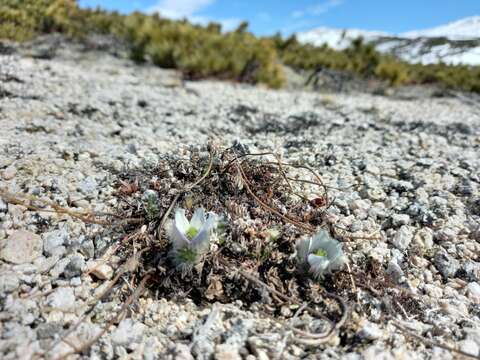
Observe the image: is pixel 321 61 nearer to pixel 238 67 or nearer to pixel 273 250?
pixel 238 67

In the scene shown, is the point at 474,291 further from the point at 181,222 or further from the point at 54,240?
the point at 54,240

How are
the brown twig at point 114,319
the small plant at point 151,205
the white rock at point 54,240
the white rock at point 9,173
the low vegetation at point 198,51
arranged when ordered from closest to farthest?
1. the brown twig at point 114,319
2. the white rock at point 54,240
3. the small plant at point 151,205
4. the white rock at point 9,173
5. the low vegetation at point 198,51

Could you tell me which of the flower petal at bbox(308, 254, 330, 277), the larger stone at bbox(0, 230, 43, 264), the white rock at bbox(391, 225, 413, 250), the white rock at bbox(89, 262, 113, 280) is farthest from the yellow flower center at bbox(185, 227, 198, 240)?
the white rock at bbox(391, 225, 413, 250)

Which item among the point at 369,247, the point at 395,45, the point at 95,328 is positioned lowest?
the point at 95,328

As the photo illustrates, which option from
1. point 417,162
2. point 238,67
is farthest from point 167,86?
point 417,162

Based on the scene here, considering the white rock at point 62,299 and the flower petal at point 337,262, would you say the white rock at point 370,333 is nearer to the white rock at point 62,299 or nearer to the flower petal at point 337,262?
the flower petal at point 337,262

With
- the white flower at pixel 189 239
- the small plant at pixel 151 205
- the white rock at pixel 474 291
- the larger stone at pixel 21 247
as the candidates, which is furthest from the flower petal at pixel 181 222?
the white rock at pixel 474 291
